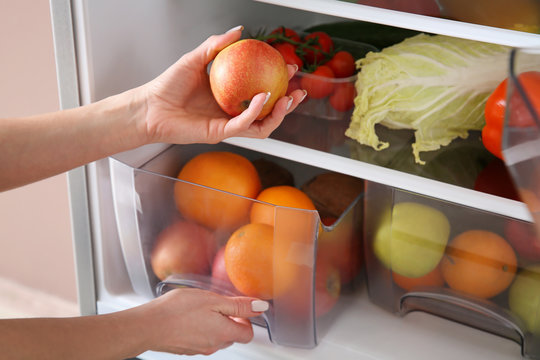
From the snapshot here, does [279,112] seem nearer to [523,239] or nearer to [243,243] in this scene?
[243,243]

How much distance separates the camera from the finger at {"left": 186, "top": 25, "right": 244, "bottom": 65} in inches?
35.5

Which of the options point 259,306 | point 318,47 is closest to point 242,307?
point 259,306

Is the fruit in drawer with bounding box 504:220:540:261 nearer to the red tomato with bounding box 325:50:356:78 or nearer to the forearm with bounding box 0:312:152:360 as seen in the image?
the red tomato with bounding box 325:50:356:78

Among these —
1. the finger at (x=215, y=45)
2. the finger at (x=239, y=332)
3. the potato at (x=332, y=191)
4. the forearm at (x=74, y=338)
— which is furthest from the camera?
the potato at (x=332, y=191)

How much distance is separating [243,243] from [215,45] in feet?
1.10

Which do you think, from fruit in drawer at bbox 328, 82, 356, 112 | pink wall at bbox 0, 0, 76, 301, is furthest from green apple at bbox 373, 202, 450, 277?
pink wall at bbox 0, 0, 76, 301

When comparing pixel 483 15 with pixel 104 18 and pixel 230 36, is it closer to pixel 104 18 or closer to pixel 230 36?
pixel 230 36

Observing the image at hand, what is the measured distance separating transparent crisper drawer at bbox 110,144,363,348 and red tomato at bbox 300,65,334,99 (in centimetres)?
20

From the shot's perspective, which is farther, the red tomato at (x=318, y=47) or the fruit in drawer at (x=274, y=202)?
the red tomato at (x=318, y=47)

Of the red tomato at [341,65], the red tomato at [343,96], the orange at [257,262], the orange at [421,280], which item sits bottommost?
the orange at [421,280]

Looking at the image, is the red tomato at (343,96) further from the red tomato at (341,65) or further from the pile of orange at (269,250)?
the pile of orange at (269,250)

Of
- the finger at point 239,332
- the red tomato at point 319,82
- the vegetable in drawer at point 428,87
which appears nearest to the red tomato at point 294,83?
the red tomato at point 319,82

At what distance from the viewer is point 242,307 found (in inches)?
39.6

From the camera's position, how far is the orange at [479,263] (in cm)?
94
